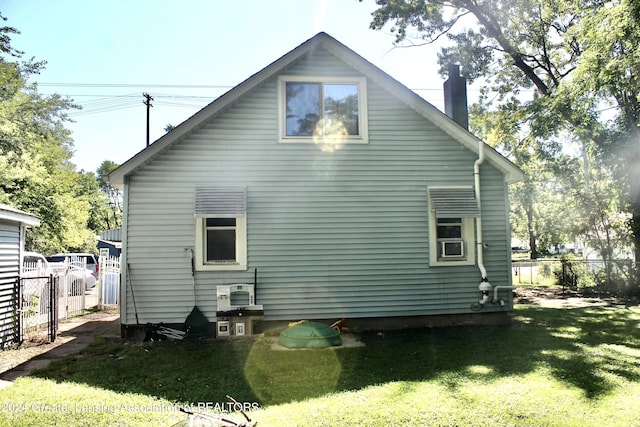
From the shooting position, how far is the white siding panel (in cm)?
866

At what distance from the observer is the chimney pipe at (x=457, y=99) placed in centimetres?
1069

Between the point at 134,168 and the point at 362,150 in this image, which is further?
the point at 362,150

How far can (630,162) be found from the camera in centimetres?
1452

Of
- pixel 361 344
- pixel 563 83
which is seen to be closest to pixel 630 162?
pixel 563 83

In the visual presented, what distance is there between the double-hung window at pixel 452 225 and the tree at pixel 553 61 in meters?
5.59

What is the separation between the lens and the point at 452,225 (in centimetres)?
962

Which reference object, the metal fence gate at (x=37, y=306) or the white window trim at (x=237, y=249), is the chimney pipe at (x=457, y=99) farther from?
the metal fence gate at (x=37, y=306)

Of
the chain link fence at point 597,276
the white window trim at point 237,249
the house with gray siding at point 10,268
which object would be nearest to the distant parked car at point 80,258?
the house with gray siding at point 10,268

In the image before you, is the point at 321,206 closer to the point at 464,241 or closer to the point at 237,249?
the point at 237,249

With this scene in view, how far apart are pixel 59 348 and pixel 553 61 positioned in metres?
19.2

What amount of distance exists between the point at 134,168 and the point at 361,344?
222 inches

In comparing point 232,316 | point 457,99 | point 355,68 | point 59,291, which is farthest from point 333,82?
point 59,291

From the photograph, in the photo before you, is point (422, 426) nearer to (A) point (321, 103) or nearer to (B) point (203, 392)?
(B) point (203, 392)

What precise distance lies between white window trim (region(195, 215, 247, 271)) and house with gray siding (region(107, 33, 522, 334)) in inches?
0.9
